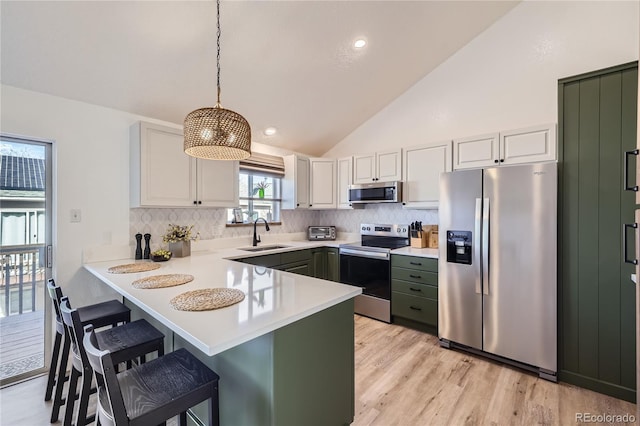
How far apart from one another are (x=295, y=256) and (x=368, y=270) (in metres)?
Result: 0.93

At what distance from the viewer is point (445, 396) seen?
80.6 inches

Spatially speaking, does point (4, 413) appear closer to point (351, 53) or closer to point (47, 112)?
point (47, 112)

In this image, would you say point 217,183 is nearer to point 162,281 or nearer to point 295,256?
point 295,256

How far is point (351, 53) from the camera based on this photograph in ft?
9.66

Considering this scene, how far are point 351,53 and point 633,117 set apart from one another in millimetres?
2316

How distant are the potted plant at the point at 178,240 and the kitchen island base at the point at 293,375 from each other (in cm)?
149

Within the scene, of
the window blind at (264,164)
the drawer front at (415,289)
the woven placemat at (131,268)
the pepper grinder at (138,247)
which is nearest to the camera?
the woven placemat at (131,268)

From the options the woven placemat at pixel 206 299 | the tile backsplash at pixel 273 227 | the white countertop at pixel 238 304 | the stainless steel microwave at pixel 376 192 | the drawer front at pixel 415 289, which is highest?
the stainless steel microwave at pixel 376 192

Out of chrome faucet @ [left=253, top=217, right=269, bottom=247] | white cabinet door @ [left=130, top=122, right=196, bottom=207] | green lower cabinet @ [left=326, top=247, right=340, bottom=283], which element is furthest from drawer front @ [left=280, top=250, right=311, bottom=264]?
white cabinet door @ [left=130, top=122, right=196, bottom=207]

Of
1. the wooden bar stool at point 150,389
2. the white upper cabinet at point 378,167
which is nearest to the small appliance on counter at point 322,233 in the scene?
the white upper cabinet at point 378,167

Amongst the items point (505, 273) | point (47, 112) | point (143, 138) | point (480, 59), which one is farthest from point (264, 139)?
point (505, 273)

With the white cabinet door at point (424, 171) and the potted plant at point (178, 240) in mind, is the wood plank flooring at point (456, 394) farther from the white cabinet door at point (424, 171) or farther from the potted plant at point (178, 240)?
the potted plant at point (178, 240)

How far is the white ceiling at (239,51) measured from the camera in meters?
1.99

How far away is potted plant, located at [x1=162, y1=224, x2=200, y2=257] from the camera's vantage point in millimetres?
2895
